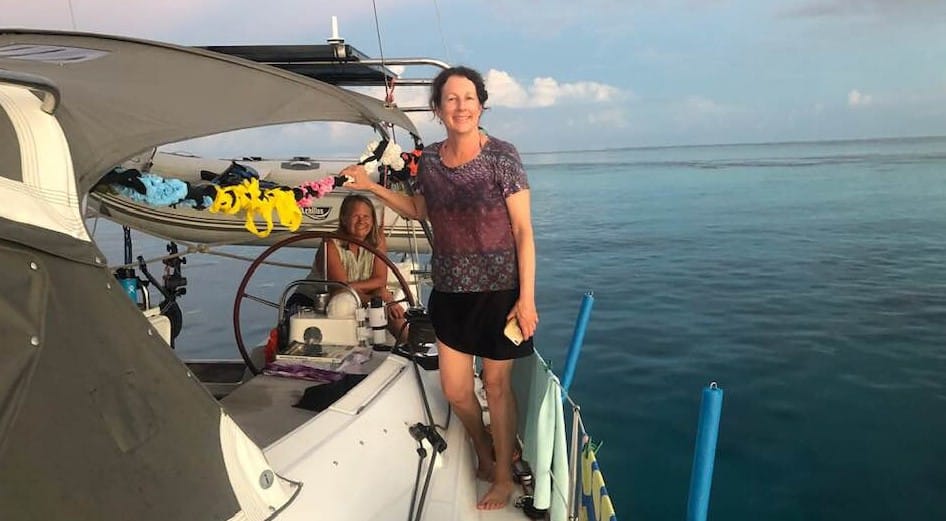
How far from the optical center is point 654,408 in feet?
22.3

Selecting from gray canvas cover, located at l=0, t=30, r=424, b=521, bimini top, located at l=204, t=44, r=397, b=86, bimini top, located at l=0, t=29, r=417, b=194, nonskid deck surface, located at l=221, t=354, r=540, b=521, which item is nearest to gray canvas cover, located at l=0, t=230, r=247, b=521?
gray canvas cover, located at l=0, t=30, r=424, b=521

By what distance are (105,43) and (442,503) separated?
2.47 meters

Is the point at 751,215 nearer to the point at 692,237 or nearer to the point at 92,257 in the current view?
the point at 692,237

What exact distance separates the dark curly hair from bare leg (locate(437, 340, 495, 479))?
978 mm

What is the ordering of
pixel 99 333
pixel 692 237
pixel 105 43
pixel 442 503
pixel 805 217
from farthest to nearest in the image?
pixel 805 217 < pixel 692 237 < pixel 105 43 < pixel 442 503 < pixel 99 333

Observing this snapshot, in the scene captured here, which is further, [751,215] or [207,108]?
[751,215]

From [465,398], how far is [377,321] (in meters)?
0.94

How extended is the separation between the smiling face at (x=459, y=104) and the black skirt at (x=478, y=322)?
0.64m

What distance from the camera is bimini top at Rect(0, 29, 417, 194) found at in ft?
5.12

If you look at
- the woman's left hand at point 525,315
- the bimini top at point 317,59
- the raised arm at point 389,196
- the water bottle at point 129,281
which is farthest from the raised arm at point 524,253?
the bimini top at point 317,59

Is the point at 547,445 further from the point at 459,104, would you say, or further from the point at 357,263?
the point at 357,263

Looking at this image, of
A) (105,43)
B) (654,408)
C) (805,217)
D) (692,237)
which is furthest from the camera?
(805,217)

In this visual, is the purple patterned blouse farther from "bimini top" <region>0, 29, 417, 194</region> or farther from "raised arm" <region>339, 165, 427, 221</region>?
"bimini top" <region>0, 29, 417, 194</region>

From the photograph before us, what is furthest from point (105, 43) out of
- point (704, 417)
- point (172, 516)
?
point (704, 417)
